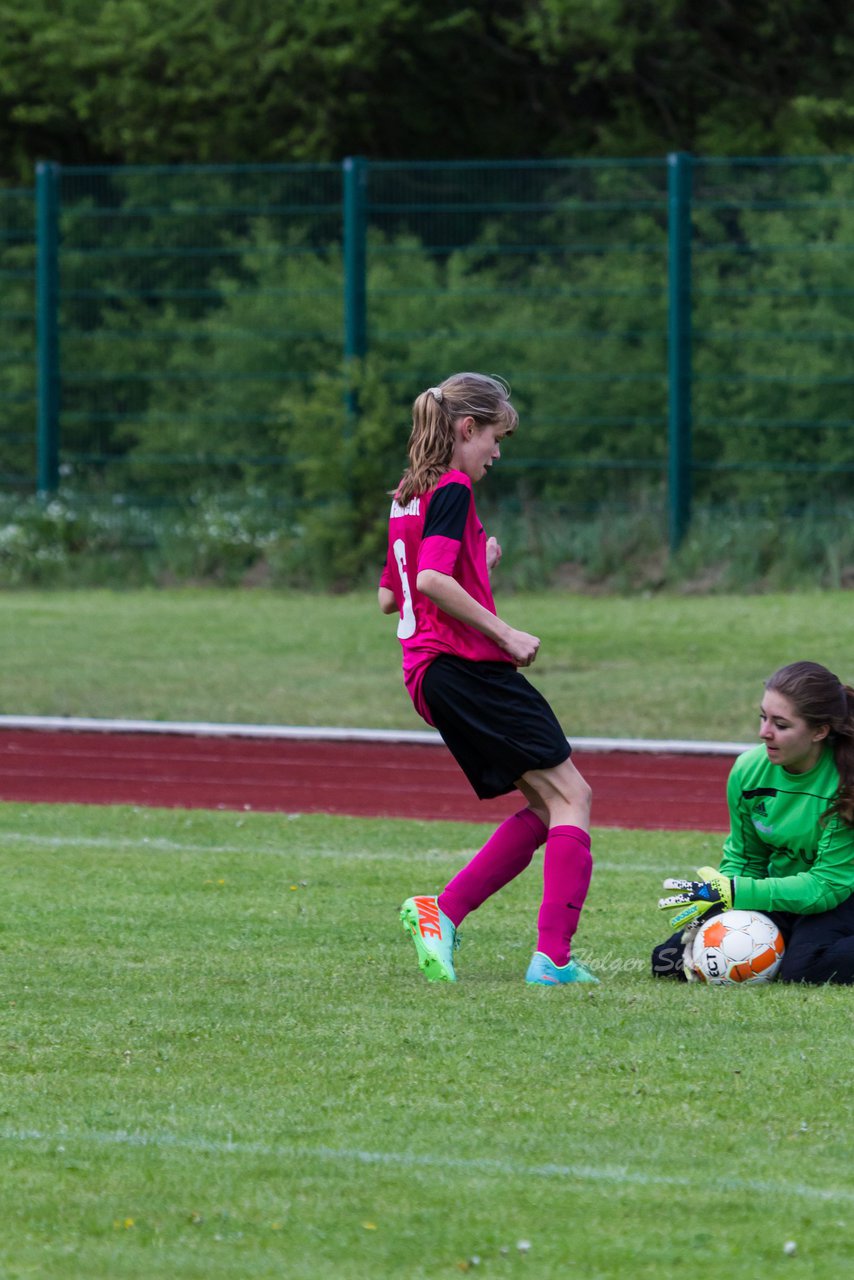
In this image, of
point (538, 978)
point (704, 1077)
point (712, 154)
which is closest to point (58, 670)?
point (538, 978)

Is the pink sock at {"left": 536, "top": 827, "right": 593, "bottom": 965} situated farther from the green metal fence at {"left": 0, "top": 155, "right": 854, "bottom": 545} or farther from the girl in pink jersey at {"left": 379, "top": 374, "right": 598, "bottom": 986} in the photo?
the green metal fence at {"left": 0, "top": 155, "right": 854, "bottom": 545}

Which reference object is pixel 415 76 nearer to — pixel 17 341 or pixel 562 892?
pixel 17 341

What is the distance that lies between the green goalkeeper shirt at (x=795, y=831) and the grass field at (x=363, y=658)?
671 cm

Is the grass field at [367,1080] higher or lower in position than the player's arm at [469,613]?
lower

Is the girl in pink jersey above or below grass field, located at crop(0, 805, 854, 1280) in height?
above

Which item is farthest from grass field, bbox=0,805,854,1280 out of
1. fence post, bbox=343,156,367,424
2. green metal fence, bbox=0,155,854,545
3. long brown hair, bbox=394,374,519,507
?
fence post, bbox=343,156,367,424

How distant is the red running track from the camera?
10.8 meters

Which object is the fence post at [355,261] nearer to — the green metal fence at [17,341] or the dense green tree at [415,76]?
the green metal fence at [17,341]

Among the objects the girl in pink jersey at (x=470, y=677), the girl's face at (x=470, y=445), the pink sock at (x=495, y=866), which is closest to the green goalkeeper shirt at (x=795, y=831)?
the girl in pink jersey at (x=470, y=677)

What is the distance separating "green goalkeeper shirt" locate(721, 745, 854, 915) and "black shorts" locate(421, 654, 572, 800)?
624 millimetres

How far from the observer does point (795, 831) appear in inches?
257

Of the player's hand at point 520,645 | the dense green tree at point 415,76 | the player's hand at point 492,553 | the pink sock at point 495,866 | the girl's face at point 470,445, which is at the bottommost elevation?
the pink sock at point 495,866

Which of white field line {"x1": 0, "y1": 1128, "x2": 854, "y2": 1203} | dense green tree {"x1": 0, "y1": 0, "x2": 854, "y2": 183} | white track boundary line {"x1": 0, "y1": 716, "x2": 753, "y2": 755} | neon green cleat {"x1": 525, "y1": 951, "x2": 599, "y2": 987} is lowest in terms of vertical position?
white track boundary line {"x1": 0, "y1": 716, "x2": 753, "y2": 755}

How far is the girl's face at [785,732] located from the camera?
6.36 metres
